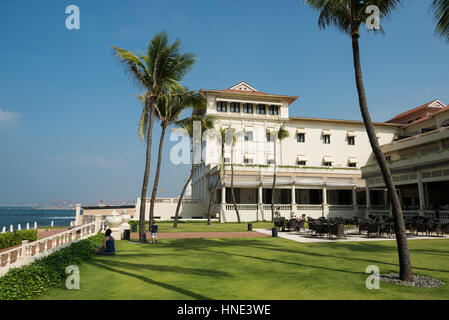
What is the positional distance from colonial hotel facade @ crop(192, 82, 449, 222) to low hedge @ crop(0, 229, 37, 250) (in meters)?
20.0

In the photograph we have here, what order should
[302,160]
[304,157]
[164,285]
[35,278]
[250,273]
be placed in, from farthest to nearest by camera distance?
[304,157] → [302,160] → [250,273] → [164,285] → [35,278]

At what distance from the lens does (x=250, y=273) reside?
885 cm

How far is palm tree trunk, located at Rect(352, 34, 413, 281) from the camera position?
313 inches

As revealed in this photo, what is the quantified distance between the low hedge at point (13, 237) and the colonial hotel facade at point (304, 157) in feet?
65.7

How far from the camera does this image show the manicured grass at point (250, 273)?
6.68 meters

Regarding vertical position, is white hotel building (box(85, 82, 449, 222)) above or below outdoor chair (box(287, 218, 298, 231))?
above

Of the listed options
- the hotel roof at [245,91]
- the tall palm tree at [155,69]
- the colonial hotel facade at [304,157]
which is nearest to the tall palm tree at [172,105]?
the tall palm tree at [155,69]

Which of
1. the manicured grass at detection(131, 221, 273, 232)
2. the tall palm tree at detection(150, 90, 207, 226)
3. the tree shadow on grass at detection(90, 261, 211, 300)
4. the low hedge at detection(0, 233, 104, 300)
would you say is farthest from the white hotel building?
the low hedge at detection(0, 233, 104, 300)

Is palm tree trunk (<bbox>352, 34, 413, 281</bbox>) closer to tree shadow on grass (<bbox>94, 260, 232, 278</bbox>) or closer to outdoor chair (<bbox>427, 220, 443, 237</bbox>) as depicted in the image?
tree shadow on grass (<bbox>94, 260, 232, 278</bbox>)

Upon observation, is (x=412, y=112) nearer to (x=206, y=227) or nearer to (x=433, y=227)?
(x=433, y=227)

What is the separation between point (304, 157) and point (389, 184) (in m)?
40.7

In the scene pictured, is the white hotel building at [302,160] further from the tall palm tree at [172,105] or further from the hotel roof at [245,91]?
the tall palm tree at [172,105]

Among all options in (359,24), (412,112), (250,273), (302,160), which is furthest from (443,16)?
(412,112)
